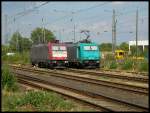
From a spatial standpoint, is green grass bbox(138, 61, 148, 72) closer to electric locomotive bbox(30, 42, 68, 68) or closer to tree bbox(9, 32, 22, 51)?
electric locomotive bbox(30, 42, 68, 68)

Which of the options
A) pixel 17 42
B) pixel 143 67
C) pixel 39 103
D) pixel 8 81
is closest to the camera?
pixel 39 103

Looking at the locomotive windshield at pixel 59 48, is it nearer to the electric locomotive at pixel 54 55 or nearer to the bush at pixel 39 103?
the electric locomotive at pixel 54 55

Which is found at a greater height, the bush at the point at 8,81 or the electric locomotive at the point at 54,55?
the electric locomotive at the point at 54,55

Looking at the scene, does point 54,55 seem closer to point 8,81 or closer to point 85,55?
point 85,55

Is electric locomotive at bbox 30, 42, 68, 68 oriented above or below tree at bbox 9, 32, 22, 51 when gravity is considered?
below

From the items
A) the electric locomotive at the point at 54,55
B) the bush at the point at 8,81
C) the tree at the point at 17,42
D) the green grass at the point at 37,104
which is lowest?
the green grass at the point at 37,104

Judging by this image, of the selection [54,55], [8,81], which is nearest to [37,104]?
[8,81]

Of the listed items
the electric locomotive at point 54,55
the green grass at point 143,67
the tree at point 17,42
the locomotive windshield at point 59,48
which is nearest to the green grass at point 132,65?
the green grass at point 143,67

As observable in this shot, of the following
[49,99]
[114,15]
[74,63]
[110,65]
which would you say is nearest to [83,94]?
[49,99]

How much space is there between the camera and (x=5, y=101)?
14.6 m

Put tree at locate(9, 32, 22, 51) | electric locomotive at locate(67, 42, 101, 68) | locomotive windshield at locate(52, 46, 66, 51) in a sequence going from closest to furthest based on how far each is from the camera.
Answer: electric locomotive at locate(67, 42, 101, 68)
locomotive windshield at locate(52, 46, 66, 51)
tree at locate(9, 32, 22, 51)

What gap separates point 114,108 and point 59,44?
33369 millimetres

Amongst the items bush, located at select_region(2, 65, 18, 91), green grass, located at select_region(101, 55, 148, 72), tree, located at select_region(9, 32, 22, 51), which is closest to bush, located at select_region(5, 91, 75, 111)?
bush, located at select_region(2, 65, 18, 91)

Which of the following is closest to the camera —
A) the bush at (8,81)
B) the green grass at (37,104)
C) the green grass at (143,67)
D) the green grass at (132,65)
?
the green grass at (37,104)
